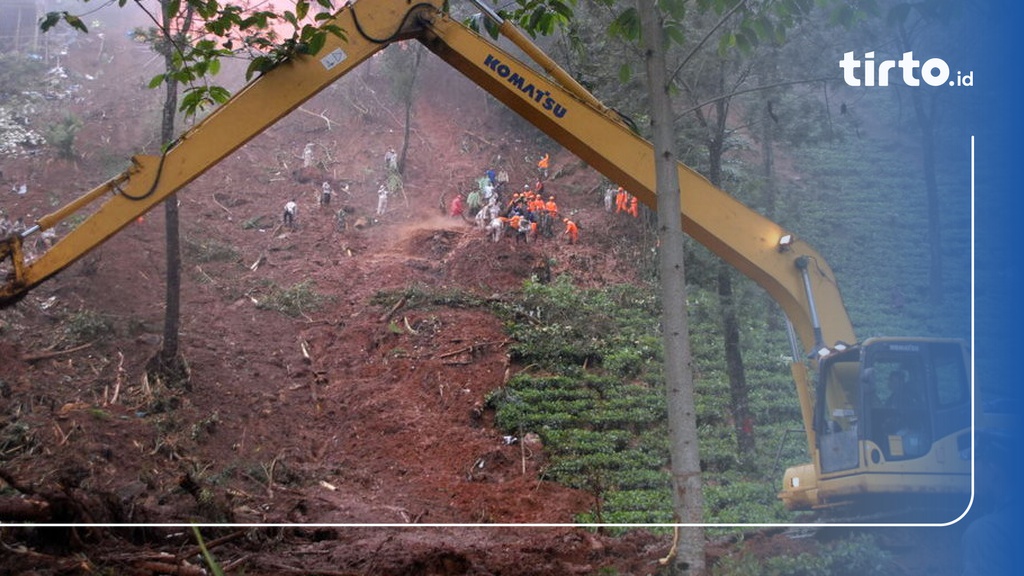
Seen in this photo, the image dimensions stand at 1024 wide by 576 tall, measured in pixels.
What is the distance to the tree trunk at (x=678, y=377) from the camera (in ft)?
13.0

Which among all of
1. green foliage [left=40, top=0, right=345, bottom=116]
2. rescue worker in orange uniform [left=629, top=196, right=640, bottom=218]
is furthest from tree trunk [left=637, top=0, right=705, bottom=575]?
green foliage [left=40, top=0, right=345, bottom=116]

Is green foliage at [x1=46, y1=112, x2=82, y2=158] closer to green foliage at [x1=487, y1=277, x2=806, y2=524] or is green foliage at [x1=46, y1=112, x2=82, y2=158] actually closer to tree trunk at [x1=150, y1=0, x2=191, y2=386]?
tree trunk at [x1=150, y1=0, x2=191, y2=386]

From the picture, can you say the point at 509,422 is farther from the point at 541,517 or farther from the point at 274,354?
the point at 274,354

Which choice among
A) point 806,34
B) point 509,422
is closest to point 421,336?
point 509,422

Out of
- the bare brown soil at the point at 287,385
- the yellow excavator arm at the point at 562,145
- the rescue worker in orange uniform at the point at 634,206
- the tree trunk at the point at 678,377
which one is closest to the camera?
the tree trunk at the point at 678,377

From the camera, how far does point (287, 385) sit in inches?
166

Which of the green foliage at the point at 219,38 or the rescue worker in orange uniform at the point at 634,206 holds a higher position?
the green foliage at the point at 219,38

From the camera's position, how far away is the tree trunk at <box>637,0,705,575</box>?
156 inches

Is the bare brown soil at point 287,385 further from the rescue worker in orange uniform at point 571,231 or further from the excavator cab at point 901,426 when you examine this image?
the excavator cab at point 901,426

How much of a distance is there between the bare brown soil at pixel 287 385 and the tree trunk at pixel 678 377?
214 millimetres

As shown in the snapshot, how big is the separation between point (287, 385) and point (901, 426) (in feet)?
8.18

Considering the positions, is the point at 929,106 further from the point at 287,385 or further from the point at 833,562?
the point at 287,385

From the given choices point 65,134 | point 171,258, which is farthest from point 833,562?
point 65,134

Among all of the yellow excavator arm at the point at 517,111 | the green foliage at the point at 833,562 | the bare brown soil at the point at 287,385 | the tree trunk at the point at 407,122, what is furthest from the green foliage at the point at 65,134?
the green foliage at the point at 833,562
